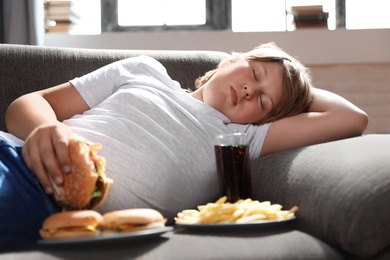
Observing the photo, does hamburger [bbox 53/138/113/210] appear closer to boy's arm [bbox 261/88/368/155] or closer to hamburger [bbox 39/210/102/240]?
hamburger [bbox 39/210/102/240]

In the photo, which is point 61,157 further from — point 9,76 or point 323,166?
point 9,76

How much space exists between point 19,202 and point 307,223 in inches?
25.3

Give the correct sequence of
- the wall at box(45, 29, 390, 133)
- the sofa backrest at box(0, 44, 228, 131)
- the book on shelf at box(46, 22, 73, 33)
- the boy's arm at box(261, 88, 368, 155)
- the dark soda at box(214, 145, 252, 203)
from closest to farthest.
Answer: the dark soda at box(214, 145, 252, 203) → the boy's arm at box(261, 88, 368, 155) → the sofa backrest at box(0, 44, 228, 131) → the wall at box(45, 29, 390, 133) → the book on shelf at box(46, 22, 73, 33)

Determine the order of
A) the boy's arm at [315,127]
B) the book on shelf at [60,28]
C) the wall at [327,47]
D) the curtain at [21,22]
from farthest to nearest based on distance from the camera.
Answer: the book on shelf at [60,28]
the wall at [327,47]
the curtain at [21,22]
the boy's arm at [315,127]

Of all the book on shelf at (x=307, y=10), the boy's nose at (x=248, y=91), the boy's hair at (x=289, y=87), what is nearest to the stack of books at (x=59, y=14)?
the book on shelf at (x=307, y=10)

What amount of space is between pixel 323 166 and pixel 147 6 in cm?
257

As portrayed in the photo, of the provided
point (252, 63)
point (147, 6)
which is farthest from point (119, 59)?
point (147, 6)

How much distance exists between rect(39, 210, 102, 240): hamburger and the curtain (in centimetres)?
221

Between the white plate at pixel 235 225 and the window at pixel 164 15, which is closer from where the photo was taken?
the white plate at pixel 235 225

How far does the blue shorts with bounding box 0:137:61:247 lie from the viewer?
1.49 meters

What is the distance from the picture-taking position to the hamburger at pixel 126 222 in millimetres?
1368

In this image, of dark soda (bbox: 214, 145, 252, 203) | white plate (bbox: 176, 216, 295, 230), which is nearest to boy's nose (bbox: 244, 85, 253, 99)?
dark soda (bbox: 214, 145, 252, 203)

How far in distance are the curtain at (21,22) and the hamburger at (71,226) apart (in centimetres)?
221

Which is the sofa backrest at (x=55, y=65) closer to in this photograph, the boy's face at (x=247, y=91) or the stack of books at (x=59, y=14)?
the boy's face at (x=247, y=91)
